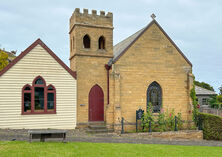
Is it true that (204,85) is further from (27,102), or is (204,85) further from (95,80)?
(27,102)

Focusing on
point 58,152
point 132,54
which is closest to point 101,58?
point 132,54

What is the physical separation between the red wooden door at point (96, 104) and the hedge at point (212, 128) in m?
8.87

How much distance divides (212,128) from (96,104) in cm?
995

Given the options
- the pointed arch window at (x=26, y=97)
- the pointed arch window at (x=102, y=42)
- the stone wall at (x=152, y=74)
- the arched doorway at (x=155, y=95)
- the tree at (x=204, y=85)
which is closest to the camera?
the pointed arch window at (x=26, y=97)

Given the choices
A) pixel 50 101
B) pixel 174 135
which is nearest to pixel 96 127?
pixel 50 101

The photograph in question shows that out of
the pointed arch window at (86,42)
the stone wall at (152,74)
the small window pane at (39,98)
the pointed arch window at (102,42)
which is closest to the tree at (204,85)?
the stone wall at (152,74)

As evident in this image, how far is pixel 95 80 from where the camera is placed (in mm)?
19438

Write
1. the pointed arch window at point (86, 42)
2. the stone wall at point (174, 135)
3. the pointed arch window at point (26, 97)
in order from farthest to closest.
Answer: the pointed arch window at point (86, 42)
the stone wall at point (174, 135)
the pointed arch window at point (26, 97)

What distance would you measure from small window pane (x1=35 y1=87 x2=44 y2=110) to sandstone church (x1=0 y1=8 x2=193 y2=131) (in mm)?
70

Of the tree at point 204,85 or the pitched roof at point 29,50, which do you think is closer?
the pitched roof at point 29,50

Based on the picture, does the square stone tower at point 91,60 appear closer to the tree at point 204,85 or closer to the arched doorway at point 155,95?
the arched doorway at point 155,95

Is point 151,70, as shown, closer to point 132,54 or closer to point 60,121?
point 132,54

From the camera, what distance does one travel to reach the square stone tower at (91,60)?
18.9m

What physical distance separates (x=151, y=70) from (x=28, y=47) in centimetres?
1006
